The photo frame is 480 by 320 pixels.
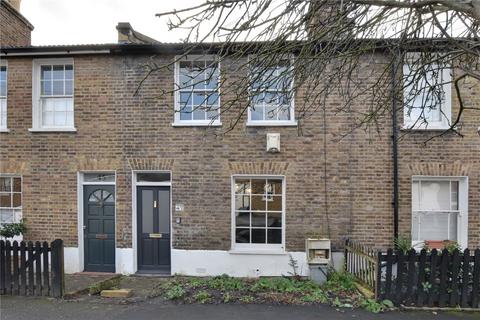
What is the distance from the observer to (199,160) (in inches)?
407

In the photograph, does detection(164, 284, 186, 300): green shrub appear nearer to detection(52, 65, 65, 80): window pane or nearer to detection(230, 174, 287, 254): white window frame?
detection(230, 174, 287, 254): white window frame

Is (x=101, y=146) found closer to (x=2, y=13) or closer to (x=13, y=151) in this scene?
(x=13, y=151)

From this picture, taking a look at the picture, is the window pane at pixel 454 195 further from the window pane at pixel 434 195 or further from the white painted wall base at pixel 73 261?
the white painted wall base at pixel 73 261

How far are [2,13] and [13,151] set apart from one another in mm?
4032

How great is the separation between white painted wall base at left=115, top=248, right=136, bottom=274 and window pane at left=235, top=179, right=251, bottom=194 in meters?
3.11

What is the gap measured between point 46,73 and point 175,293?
683 cm

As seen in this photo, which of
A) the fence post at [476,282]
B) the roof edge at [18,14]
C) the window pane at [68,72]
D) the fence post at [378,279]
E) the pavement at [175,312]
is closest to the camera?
the pavement at [175,312]

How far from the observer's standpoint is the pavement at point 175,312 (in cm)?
704

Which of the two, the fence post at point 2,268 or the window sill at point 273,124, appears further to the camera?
the window sill at point 273,124

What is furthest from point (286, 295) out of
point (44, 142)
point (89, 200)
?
point (44, 142)

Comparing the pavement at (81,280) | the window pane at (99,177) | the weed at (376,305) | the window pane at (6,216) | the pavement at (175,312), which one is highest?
the window pane at (99,177)

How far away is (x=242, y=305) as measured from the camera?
303 inches

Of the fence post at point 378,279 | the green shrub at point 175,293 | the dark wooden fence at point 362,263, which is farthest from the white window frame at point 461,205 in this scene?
the green shrub at point 175,293

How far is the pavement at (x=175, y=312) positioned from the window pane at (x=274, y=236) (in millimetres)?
2843
